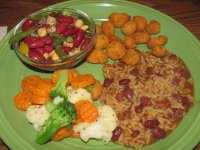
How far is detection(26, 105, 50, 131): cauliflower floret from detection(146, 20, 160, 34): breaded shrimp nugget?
1.07 metres

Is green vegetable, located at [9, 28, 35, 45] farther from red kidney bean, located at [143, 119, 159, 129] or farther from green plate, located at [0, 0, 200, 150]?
red kidney bean, located at [143, 119, 159, 129]

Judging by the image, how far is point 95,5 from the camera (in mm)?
2754

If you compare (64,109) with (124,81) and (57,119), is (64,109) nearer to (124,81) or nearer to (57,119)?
(57,119)

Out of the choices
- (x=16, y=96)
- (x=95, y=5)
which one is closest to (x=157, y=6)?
(x=95, y=5)

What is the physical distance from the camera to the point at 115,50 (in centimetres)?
240

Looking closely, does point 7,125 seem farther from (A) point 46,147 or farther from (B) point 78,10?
(B) point 78,10

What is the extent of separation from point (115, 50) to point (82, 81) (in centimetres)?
40

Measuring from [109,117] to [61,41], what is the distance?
695 mm

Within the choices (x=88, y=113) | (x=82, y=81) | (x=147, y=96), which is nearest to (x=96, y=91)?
(x=82, y=81)

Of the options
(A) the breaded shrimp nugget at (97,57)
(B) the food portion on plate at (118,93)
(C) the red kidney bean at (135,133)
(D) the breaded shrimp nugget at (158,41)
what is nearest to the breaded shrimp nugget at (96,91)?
(B) the food portion on plate at (118,93)

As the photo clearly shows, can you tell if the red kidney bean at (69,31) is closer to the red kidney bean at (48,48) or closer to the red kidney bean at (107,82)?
the red kidney bean at (48,48)

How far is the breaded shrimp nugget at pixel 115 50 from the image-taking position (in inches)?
94.6

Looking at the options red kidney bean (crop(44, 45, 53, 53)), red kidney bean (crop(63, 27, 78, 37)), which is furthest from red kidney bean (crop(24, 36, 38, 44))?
red kidney bean (crop(63, 27, 78, 37))

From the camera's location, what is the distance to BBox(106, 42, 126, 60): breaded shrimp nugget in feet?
Answer: 7.88
